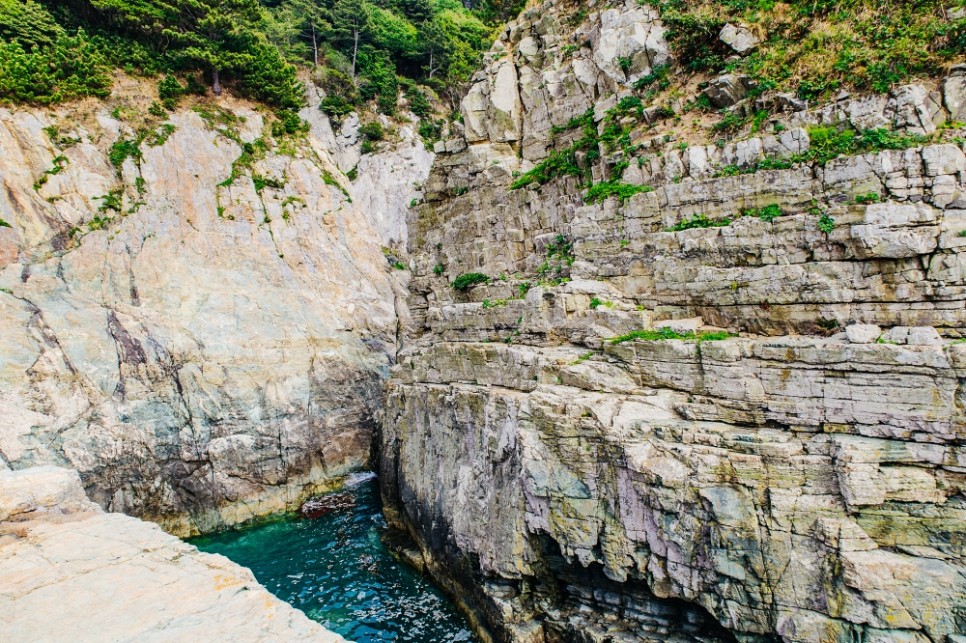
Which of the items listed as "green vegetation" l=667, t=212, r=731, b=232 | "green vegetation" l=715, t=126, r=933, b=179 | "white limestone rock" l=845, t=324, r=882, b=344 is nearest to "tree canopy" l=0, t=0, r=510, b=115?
"green vegetation" l=667, t=212, r=731, b=232

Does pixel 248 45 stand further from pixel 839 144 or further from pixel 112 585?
pixel 112 585

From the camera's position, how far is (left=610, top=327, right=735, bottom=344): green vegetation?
11.6 m

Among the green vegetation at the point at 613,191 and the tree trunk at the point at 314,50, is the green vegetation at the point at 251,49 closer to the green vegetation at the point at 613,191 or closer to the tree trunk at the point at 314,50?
the tree trunk at the point at 314,50

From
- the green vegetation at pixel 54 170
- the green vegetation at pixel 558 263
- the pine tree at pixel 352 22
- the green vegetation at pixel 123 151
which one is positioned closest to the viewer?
the green vegetation at pixel 558 263

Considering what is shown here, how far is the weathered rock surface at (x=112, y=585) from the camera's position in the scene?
17.2 feet

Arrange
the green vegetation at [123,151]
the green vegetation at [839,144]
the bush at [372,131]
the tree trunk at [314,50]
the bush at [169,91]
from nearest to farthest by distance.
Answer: the green vegetation at [839,144]
the green vegetation at [123,151]
the bush at [169,91]
the bush at [372,131]
the tree trunk at [314,50]

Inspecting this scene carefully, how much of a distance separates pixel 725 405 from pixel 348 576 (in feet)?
45.4

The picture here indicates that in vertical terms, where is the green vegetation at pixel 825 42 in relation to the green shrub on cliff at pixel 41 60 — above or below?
below

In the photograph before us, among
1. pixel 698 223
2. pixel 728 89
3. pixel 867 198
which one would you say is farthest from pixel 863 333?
pixel 728 89

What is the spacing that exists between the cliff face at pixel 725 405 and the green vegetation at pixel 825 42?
0.98 m

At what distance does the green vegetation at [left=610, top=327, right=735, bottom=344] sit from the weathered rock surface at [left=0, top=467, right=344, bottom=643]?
31.7 ft

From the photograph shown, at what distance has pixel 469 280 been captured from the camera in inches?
794

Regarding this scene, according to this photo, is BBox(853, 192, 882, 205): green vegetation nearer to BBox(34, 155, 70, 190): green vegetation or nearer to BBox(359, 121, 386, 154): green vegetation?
BBox(359, 121, 386, 154): green vegetation

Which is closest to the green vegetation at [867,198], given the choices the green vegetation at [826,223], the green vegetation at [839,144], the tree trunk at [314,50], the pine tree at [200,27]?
the green vegetation at [839,144]
